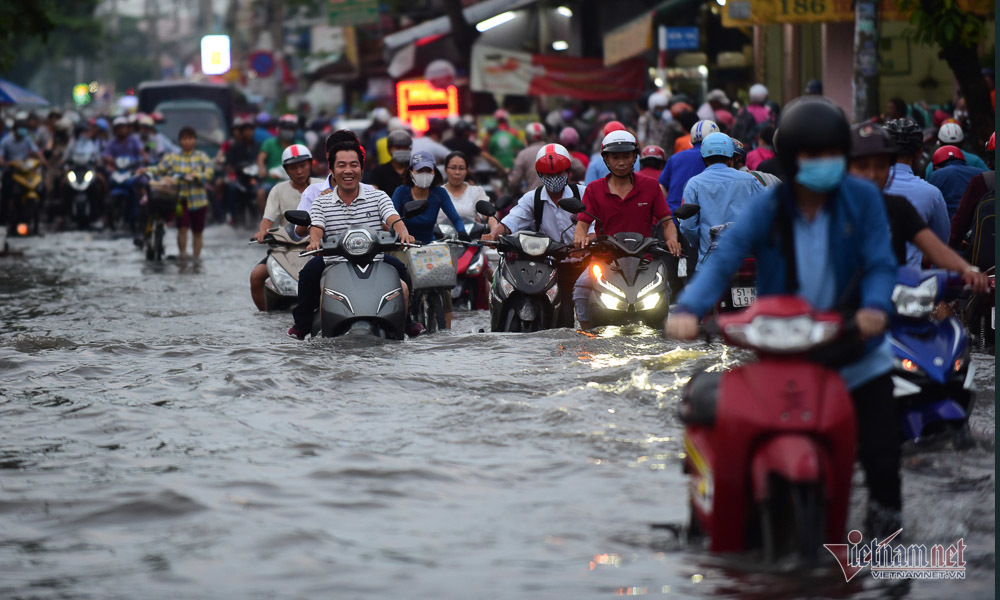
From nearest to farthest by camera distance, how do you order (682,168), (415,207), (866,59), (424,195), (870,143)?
(870,143) < (415,207) < (424,195) < (682,168) < (866,59)

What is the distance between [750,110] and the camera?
2128 centimetres

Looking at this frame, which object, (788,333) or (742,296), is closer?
(788,333)

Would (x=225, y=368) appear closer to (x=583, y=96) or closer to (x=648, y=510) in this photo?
(x=648, y=510)

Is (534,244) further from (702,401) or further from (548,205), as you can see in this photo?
(702,401)

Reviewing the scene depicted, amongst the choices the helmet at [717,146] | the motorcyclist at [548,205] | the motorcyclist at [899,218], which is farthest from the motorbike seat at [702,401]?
the helmet at [717,146]

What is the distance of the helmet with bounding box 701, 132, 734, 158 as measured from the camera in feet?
39.7

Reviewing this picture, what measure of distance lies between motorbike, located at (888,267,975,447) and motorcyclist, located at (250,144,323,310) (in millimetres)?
7892

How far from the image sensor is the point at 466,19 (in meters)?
37.2

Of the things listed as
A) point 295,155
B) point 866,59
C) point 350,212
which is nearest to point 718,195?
point 350,212

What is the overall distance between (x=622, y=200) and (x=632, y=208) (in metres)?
0.09

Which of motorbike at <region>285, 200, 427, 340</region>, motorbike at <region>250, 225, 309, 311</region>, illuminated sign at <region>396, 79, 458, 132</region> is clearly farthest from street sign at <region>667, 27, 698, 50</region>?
motorbike at <region>285, 200, 427, 340</region>

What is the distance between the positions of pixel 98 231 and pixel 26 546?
80.5 feet

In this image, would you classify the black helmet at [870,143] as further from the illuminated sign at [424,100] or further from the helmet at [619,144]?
the illuminated sign at [424,100]

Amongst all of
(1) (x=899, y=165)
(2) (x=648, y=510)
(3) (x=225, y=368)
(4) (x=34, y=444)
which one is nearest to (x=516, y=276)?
(3) (x=225, y=368)
